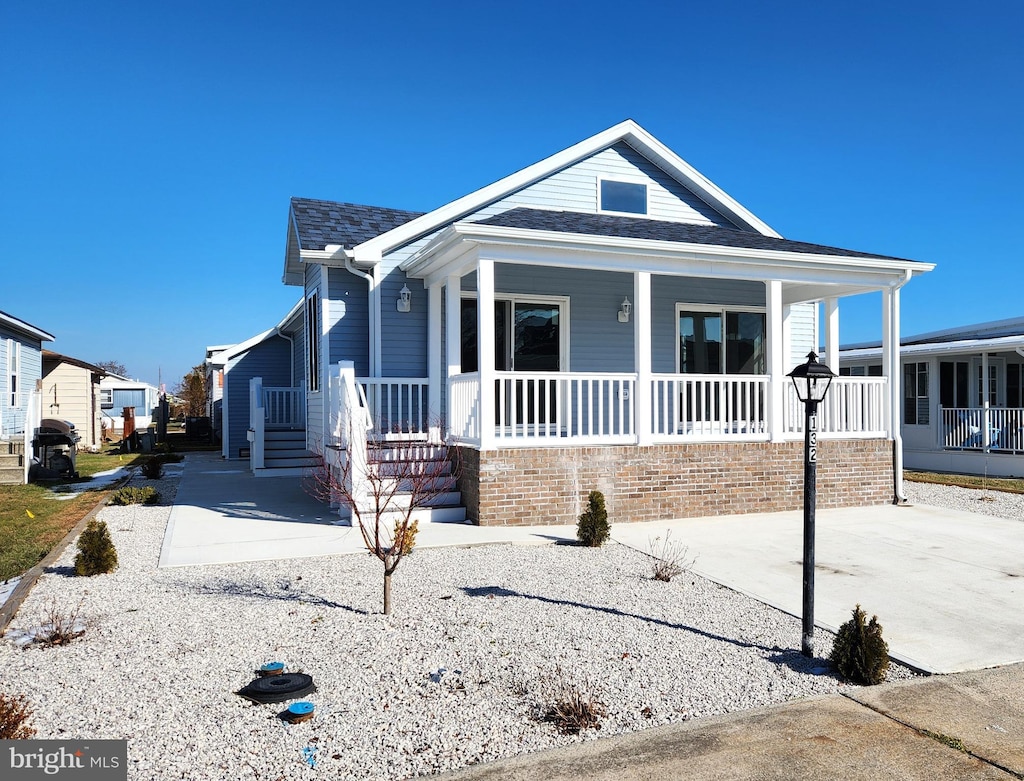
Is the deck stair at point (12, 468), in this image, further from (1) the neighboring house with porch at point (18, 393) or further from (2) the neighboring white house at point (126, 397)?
(2) the neighboring white house at point (126, 397)

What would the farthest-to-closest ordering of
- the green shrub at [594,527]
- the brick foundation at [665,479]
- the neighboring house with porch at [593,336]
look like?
the neighboring house with porch at [593,336], the brick foundation at [665,479], the green shrub at [594,527]

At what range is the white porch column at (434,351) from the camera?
10.9 m

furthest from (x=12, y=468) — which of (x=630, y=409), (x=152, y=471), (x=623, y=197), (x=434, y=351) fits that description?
(x=623, y=197)

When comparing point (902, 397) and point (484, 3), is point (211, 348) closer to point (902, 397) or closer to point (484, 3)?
point (484, 3)

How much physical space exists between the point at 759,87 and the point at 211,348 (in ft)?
73.6

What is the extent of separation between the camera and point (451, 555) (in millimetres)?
7438

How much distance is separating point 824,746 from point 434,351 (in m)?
8.60

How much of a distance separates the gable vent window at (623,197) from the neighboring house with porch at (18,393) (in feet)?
41.5

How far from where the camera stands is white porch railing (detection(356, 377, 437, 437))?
34.3ft

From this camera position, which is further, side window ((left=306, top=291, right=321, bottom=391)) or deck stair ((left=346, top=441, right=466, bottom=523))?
side window ((left=306, top=291, right=321, bottom=391))

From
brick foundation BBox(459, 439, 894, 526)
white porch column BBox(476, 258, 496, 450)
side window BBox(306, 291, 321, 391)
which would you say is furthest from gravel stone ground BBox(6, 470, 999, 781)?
side window BBox(306, 291, 321, 391)

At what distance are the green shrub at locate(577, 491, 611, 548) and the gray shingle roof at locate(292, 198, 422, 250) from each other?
575cm

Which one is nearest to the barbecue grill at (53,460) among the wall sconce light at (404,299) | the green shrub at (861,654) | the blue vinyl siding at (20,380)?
the blue vinyl siding at (20,380)

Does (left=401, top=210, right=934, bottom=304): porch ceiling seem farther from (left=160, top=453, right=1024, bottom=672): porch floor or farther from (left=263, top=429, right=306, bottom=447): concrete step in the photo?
(left=263, top=429, right=306, bottom=447): concrete step
